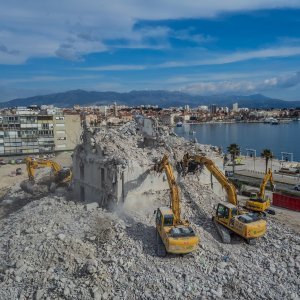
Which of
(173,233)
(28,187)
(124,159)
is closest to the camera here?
(173,233)

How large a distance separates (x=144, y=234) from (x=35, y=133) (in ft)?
195

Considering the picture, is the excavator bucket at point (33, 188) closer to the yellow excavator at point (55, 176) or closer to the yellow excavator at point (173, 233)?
the yellow excavator at point (55, 176)

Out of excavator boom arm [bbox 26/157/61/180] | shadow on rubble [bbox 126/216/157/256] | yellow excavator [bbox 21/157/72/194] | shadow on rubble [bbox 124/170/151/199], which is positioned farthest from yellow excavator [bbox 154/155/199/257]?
excavator boom arm [bbox 26/157/61/180]

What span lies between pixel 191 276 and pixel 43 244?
24.5ft

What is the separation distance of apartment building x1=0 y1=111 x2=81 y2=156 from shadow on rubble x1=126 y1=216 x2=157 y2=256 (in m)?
53.3

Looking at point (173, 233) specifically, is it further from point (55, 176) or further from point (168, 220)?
point (55, 176)

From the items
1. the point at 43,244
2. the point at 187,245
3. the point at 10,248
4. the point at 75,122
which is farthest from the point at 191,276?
the point at 75,122

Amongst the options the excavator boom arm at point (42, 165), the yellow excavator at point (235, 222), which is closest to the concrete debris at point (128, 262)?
the yellow excavator at point (235, 222)

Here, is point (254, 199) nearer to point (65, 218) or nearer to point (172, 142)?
point (172, 142)

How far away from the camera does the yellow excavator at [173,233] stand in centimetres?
1833

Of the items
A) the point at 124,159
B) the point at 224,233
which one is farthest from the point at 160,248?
the point at 124,159

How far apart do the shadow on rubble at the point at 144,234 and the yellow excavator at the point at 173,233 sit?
406mm

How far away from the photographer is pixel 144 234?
2123 cm

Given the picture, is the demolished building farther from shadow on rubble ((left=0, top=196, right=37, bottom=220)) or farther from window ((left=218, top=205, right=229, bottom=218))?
shadow on rubble ((left=0, top=196, right=37, bottom=220))
